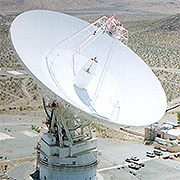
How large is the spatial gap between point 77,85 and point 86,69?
2227 millimetres

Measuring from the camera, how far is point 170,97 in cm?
8850

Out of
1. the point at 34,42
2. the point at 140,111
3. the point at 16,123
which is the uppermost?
the point at 34,42

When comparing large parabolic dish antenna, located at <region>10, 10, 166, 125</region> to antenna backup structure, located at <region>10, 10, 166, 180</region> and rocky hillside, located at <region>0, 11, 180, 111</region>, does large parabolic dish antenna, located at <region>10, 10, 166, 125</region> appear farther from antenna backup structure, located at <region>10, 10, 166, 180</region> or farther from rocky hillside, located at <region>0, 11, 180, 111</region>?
rocky hillside, located at <region>0, 11, 180, 111</region>

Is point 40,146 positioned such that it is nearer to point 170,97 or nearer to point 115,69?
point 115,69

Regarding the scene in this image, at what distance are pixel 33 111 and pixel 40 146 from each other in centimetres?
3219

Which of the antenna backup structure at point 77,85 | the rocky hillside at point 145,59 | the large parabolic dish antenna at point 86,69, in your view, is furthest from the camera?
the rocky hillside at point 145,59

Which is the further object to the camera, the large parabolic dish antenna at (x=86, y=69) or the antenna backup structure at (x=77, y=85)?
the antenna backup structure at (x=77, y=85)

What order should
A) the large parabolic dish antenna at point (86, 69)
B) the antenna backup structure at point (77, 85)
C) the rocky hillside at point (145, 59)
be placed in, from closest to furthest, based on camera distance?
the large parabolic dish antenna at point (86, 69), the antenna backup structure at point (77, 85), the rocky hillside at point (145, 59)

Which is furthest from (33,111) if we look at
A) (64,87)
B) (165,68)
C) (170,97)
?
(165,68)

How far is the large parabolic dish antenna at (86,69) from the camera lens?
3675cm

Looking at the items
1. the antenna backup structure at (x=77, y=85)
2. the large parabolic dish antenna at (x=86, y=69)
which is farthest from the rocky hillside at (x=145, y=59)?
the antenna backup structure at (x=77, y=85)

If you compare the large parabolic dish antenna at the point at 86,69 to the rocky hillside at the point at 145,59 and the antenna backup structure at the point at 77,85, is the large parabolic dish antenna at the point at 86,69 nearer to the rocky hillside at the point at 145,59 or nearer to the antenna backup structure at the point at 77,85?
the antenna backup structure at the point at 77,85

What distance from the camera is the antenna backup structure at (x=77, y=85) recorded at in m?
37.4

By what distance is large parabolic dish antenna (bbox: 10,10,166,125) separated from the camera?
1447 inches
